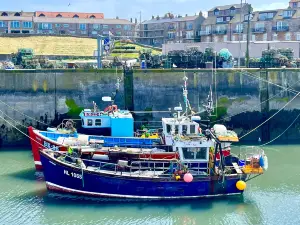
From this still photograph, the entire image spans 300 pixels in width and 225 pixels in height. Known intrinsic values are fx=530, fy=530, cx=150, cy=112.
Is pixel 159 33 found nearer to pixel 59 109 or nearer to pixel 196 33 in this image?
pixel 196 33

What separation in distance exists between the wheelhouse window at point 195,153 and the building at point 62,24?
152 feet

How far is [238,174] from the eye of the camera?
18.5m

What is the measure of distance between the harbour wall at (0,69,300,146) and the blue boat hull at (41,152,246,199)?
9.73m

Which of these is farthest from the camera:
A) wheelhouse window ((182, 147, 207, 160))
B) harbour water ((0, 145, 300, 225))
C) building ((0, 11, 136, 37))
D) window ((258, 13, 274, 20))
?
building ((0, 11, 136, 37))

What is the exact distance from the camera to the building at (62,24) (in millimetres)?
64062

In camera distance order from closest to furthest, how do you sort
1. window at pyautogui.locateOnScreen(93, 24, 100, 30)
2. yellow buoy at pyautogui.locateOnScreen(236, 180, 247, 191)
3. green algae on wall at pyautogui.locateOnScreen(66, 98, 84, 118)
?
yellow buoy at pyautogui.locateOnScreen(236, 180, 247, 191)
green algae on wall at pyautogui.locateOnScreen(66, 98, 84, 118)
window at pyautogui.locateOnScreen(93, 24, 100, 30)

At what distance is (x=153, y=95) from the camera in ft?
94.0

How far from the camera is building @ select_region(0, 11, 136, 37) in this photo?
64.1 metres

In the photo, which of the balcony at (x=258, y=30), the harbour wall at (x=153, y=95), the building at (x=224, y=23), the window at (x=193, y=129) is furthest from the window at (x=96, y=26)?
the window at (x=193, y=129)

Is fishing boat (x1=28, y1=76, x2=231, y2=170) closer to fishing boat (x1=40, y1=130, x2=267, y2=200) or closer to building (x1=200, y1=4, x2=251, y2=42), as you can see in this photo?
fishing boat (x1=40, y1=130, x2=267, y2=200)

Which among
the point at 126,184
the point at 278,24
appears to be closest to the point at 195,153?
the point at 126,184

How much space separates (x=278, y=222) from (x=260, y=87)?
13.7 metres

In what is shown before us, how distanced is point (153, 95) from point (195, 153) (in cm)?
1033

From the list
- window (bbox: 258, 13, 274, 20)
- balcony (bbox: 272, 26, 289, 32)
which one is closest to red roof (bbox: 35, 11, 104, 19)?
window (bbox: 258, 13, 274, 20)
